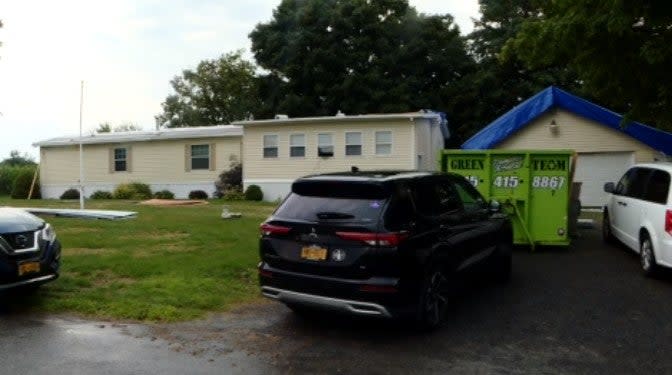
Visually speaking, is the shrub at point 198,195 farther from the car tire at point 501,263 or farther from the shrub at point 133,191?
the car tire at point 501,263

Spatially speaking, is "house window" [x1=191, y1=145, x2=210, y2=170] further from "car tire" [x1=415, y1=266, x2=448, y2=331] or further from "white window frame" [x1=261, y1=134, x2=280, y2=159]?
"car tire" [x1=415, y1=266, x2=448, y2=331]

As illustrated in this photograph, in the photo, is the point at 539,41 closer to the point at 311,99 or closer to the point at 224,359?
the point at 224,359

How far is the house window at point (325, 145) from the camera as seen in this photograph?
2278cm

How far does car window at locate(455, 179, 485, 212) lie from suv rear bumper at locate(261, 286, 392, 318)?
2.21 metres

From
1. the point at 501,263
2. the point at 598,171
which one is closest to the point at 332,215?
the point at 501,263

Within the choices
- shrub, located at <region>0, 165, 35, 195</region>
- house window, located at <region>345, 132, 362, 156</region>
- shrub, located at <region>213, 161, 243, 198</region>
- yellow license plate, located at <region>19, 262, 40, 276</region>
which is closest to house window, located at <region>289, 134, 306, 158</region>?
house window, located at <region>345, 132, 362, 156</region>

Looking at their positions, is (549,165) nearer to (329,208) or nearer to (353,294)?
(329,208)

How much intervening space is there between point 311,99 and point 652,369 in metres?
30.8

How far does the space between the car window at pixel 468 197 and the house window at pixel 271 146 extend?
55.1 ft

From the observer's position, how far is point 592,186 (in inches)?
789

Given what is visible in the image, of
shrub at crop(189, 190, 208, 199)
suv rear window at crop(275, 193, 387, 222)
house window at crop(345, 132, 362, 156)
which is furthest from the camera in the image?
shrub at crop(189, 190, 208, 199)

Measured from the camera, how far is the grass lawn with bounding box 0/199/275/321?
6.65 m

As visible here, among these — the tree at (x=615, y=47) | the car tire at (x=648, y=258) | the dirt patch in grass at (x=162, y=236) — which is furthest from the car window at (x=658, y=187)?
the dirt patch in grass at (x=162, y=236)

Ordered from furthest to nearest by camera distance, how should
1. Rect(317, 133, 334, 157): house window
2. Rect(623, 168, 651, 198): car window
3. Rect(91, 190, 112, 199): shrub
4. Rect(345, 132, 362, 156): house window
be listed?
Rect(91, 190, 112, 199): shrub < Rect(317, 133, 334, 157): house window < Rect(345, 132, 362, 156): house window < Rect(623, 168, 651, 198): car window
